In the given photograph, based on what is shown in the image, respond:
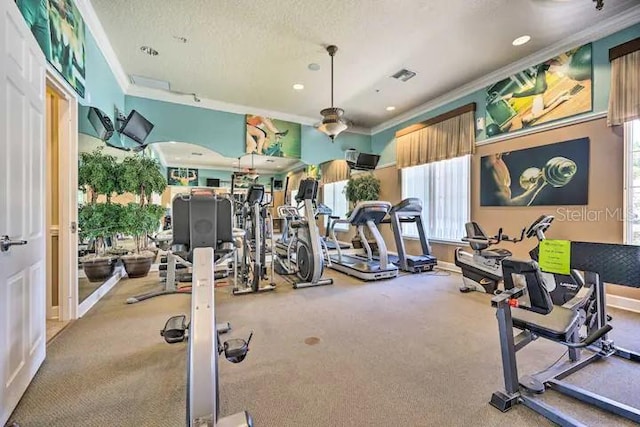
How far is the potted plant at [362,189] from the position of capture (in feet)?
22.3

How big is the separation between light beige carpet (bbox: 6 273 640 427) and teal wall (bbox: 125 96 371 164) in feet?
10.8

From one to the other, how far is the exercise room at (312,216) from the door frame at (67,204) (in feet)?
0.07

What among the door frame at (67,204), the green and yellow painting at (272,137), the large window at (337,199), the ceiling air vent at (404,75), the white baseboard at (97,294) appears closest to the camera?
the door frame at (67,204)

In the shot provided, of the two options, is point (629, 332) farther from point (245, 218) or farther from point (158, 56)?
point (158, 56)

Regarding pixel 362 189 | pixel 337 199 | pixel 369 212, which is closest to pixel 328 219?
pixel 362 189

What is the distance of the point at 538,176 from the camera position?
13.1ft

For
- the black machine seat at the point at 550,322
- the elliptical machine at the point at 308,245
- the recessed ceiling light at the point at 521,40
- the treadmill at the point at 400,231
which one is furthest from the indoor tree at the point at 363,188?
the black machine seat at the point at 550,322

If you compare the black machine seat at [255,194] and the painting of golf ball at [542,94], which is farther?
the black machine seat at [255,194]

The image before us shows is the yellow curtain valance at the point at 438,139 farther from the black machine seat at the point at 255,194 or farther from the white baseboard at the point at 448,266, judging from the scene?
the black machine seat at the point at 255,194

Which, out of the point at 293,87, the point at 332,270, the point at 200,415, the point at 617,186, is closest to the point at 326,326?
the point at 200,415

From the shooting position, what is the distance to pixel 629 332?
2.63 m

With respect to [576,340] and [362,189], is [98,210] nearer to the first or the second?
[576,340]

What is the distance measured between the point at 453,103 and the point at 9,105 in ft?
18.8

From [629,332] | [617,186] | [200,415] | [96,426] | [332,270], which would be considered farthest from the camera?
[332,270]
